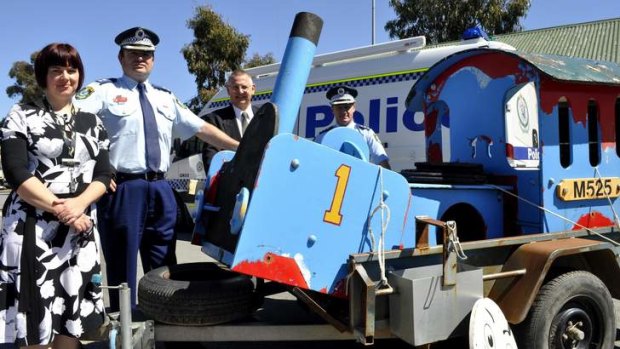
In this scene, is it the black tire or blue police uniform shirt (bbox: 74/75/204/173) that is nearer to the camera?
the black tire

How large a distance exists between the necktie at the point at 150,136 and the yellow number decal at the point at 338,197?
1.31 m

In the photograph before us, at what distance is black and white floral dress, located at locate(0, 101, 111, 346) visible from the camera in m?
2.62

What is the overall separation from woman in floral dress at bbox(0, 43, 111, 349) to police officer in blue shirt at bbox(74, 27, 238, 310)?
18.5 inches

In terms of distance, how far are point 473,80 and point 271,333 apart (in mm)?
2574

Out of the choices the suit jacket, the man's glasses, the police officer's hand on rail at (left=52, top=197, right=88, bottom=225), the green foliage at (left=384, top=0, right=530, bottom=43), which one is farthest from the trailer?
the green foliage at (left=384, top=0, right=530, bottom=43)

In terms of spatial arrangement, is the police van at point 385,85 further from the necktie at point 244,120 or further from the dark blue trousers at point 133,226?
the dark blue trousers at point 133,226

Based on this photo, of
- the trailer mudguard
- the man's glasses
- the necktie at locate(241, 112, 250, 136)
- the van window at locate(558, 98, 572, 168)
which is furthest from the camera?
the necktie at locate(241, 112, 250, 136)

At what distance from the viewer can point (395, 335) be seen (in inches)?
113

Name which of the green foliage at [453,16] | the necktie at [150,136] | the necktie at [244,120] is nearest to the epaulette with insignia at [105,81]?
the necktie at [150,136]

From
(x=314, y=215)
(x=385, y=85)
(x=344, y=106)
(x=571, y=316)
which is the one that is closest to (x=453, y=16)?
(x=385, y=85)

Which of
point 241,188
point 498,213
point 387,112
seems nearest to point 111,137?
point 241,188

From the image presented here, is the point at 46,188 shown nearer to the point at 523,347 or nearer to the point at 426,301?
the point at 426,301

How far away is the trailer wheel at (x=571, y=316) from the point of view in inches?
125

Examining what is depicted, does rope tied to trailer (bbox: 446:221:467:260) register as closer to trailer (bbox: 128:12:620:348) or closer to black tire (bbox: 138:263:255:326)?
trailer (bbox: 128:12:620:348)
